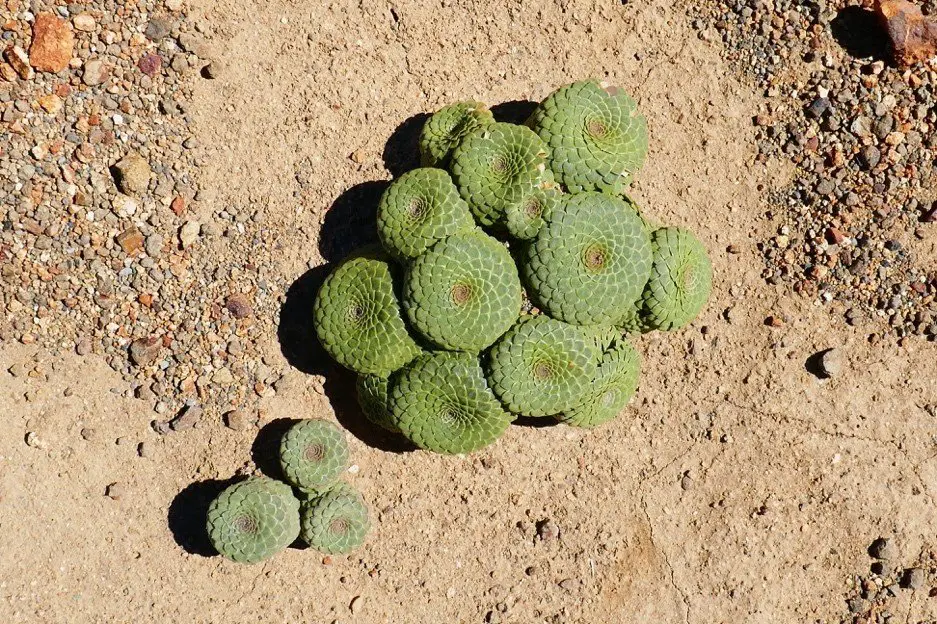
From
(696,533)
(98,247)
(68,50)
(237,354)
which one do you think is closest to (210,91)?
(68,50)

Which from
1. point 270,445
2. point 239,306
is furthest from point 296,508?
point 239,306

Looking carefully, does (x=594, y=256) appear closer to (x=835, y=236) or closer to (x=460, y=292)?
(x=460, y=292)

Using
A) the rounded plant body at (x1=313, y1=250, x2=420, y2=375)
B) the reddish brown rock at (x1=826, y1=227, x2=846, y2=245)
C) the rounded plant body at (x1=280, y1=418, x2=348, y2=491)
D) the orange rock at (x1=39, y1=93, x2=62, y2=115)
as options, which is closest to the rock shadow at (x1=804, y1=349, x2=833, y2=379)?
the reddish brown rock at (x1=826, y1=227, x2=846, y2=245)

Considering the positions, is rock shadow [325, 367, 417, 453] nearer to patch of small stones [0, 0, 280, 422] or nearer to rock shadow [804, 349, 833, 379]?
patch of small stones [0, 0, 280, 422]

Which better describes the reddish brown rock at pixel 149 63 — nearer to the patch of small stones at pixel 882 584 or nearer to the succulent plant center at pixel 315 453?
the succulent plant center at pixel 315 453

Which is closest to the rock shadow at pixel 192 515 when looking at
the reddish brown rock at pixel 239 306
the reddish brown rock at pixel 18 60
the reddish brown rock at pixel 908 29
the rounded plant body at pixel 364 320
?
the reddish brown rock at pixel 239 306

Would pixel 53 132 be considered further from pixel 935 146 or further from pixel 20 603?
pixel 935 146
